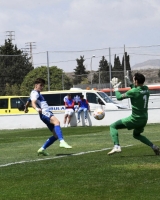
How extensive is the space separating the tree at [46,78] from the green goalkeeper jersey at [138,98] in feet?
91.0

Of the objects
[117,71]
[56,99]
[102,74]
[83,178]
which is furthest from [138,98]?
[102,74]

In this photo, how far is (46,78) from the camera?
136 ft

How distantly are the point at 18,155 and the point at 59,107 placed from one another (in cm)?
2424

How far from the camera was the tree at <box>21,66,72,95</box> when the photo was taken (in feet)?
137

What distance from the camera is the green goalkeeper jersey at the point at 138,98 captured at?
1266 cm

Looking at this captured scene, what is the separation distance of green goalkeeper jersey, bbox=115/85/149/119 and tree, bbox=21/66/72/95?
27.7 meters

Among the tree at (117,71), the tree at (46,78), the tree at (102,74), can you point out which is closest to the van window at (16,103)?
the tree at (46,78)

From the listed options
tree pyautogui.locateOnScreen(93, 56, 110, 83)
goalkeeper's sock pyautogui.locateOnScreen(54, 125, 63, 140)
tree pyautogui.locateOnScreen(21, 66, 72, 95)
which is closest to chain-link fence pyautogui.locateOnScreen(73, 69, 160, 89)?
tree pyautogui.locateOnScreen(93, 56, 110, 83)

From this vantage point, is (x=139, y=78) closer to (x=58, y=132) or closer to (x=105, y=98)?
(x=58, y=132)

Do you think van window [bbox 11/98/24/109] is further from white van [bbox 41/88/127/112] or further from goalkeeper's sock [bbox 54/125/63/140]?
goalkeeper's sock [bbox 54/125/63/140]

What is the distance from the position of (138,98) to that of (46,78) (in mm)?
28904

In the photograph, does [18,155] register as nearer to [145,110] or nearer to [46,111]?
[46,111]

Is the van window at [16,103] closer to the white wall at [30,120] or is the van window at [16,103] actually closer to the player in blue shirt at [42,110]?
the white wall at [30,120]

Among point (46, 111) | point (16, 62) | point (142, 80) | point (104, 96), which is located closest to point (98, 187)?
point (142, 80)
